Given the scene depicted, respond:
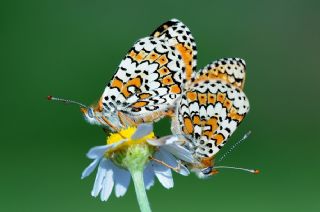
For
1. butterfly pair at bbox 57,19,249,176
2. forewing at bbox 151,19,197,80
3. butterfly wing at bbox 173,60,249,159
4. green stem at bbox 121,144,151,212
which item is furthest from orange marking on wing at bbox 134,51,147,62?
green stem at bbox 121,144,151,212

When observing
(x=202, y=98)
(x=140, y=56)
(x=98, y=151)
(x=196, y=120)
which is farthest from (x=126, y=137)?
(x=140, y=56)

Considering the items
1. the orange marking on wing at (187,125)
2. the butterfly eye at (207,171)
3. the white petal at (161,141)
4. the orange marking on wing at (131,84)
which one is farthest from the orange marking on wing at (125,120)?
the white petal at (161,141)

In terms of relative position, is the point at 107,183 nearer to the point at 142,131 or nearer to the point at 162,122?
the point at 142,131

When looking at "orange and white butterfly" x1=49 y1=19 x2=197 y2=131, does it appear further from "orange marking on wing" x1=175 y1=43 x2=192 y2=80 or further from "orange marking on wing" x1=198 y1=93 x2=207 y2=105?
"orange marking on wing" x1=198 y1=93 x2=207 y2=105
